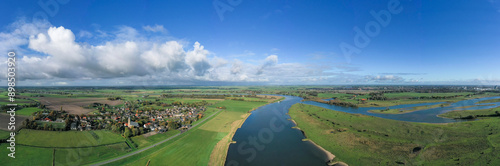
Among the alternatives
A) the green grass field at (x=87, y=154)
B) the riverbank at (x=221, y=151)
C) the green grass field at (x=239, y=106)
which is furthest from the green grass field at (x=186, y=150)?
the green grass field at (x=239, y=106)

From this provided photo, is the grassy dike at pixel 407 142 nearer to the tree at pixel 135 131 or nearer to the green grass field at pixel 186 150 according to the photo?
the green grass field at pixel 186 150

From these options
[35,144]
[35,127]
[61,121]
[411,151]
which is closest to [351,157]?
[411,151]

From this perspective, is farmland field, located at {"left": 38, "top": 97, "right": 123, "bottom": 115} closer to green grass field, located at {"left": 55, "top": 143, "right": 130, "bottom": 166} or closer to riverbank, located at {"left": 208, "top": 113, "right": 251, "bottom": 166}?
green grass field, located at {"left": 55, "top": 143, "right": 130, "bottom": 166}

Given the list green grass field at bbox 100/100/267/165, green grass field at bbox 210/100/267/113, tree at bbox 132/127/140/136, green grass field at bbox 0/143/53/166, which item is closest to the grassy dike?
green grass field at bbox 100/100/267/165

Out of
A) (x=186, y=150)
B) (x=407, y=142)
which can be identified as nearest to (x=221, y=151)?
(x=186, y=150)

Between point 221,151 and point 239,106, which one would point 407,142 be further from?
point 239,106
